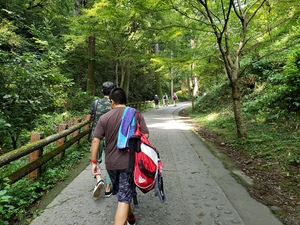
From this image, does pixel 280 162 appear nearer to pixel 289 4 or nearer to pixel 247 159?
pixel 247 159

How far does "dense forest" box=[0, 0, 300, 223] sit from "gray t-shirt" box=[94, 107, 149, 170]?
9.03 ft

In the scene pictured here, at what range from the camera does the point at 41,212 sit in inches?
129

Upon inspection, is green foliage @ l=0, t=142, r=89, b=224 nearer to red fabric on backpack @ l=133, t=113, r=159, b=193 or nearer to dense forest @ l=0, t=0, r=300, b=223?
dense forest @ l=0, t=0, r=300, b=223

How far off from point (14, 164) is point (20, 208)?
7.31 feet

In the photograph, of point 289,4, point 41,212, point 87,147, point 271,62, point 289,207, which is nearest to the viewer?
point 41,212

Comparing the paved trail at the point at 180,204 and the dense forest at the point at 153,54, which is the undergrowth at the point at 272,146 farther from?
the paved trail at the point at 180,204

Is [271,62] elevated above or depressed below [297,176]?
above

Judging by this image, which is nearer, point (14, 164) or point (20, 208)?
point (20, 208)

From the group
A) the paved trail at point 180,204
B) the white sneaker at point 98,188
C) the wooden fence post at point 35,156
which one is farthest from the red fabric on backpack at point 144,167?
the wooden fence post at point 35,156

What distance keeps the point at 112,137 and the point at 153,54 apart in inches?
414

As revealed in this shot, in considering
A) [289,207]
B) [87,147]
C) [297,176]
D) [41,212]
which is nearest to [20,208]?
[41,212]

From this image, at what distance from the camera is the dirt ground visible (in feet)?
11.1

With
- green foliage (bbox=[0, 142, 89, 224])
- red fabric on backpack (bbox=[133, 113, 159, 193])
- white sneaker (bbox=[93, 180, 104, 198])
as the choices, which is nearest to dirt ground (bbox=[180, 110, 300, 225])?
red fabric on backpack (bbox=[133, 113, 159, 193])

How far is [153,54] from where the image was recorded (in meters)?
12.4
